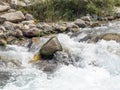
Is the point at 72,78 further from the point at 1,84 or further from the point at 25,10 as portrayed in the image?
the point at 25,10

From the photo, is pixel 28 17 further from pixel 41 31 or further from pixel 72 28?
pixel 72 28

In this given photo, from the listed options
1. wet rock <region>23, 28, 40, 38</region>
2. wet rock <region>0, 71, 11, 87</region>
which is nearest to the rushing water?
wet rock <region>0, 71, 11, 87</region>

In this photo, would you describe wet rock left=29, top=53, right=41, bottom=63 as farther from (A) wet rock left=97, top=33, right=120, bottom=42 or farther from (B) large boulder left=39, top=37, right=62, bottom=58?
(A) wet rock left=97, top=33, right=120, bottom=42

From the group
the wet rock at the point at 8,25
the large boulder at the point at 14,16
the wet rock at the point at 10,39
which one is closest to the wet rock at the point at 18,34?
the wet rock at the point at 10,39

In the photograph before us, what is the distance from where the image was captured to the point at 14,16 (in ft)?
45.2

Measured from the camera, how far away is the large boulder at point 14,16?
13.6m

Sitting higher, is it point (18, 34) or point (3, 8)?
point (3, 8)

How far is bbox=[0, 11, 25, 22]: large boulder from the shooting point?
44.7ft

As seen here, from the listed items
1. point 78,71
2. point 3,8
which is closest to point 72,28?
point 3,8

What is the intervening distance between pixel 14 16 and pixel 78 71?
5527mm

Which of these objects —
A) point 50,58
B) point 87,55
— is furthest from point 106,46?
point 50,58

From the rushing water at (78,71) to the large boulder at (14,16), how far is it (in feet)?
8.54

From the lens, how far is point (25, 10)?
1484 centimetres

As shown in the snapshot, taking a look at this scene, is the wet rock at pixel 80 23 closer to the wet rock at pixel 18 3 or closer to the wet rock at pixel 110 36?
the wet rock at pixel 110 36
